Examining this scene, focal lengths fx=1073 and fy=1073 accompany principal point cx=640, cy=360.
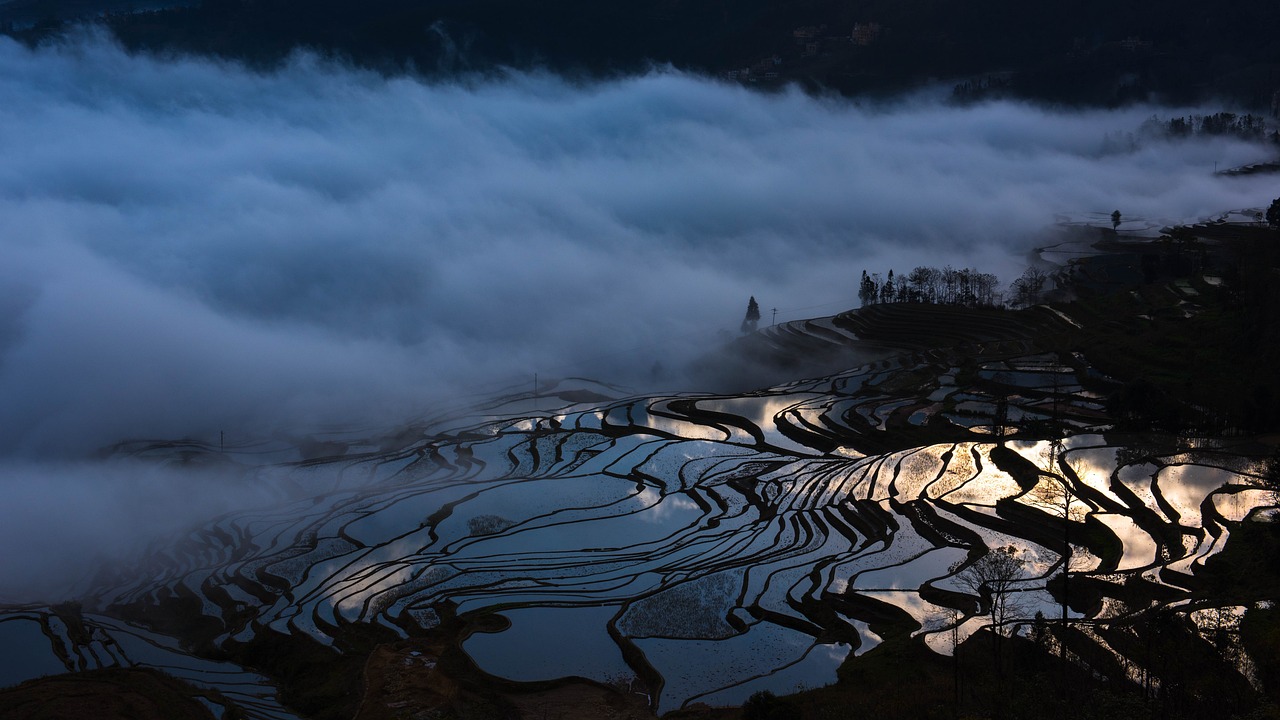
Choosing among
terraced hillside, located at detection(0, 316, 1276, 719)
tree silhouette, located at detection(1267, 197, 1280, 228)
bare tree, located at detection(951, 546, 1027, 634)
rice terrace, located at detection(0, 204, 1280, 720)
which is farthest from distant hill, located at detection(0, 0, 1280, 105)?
bare tree, located at detection(951, 546, 1027, 634)

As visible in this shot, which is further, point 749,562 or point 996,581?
point 749,562

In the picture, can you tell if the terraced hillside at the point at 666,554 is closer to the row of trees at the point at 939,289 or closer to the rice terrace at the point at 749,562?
the rice terrace at the point at 749,562

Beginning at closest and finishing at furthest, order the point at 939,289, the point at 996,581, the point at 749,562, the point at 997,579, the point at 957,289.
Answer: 1. the point at 996,581
2. the point at 997,579
3. the point at 749,562
4. the point at 957,289
5. the point at 939,289

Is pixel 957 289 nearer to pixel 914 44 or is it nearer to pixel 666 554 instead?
pixel 666 554

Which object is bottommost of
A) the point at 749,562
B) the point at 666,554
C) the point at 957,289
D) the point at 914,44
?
the point at 749,562

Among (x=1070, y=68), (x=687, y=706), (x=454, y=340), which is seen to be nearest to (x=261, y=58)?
(x=454, y=340)

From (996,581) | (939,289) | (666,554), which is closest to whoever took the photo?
(996,581)

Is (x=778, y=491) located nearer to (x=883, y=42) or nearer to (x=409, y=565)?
(x=409, y=565)

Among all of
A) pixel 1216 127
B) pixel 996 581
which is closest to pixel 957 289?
pixel 996 581

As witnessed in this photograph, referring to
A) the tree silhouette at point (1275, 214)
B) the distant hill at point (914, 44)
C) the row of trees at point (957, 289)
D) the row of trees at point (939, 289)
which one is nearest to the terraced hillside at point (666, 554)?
the row of trees at point (957, 289)
